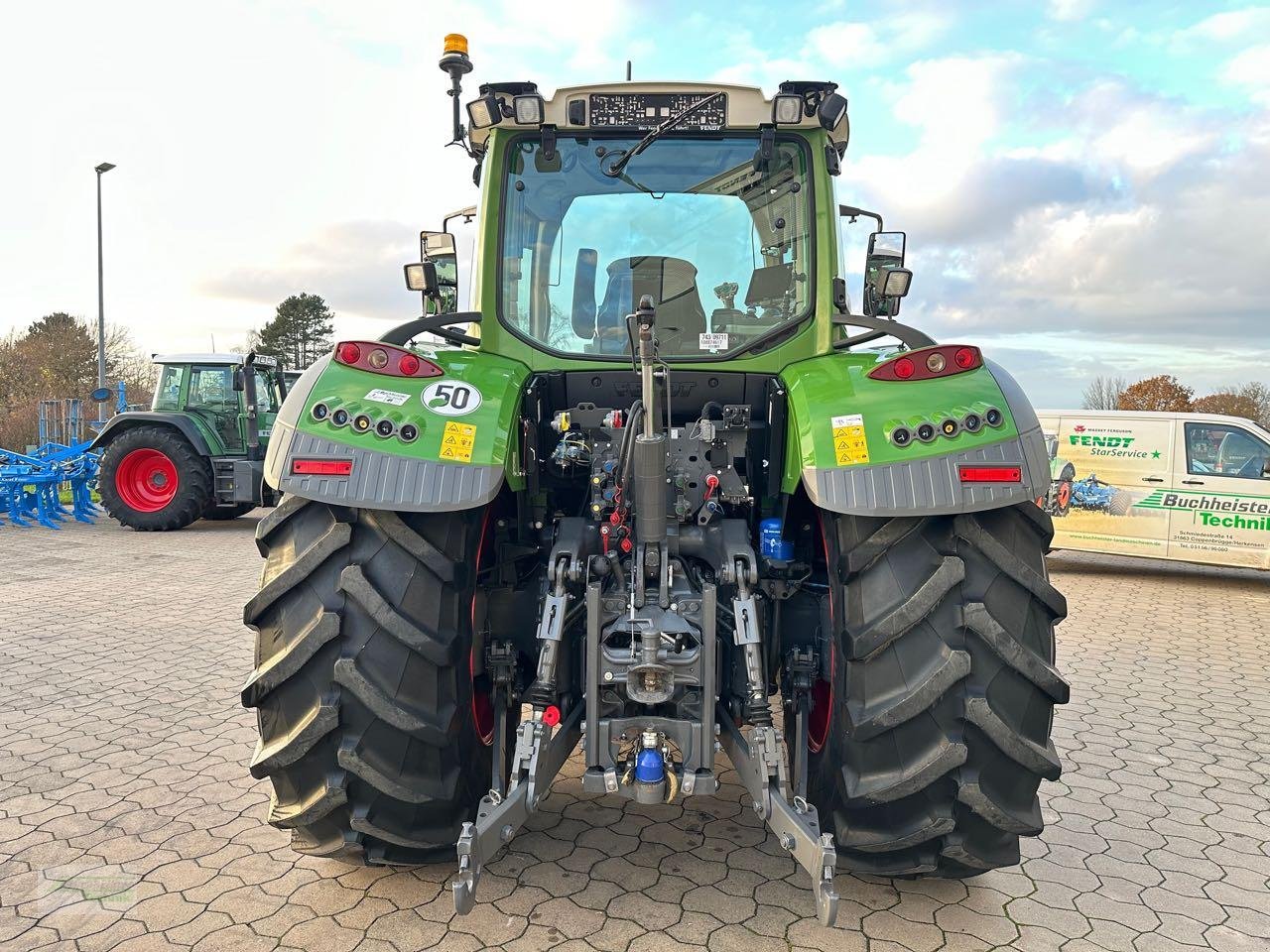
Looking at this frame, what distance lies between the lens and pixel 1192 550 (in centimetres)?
941

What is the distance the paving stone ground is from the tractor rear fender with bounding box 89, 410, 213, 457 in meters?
7.96

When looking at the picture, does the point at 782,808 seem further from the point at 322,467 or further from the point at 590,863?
the point at 322,467

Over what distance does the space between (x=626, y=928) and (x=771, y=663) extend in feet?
3.28

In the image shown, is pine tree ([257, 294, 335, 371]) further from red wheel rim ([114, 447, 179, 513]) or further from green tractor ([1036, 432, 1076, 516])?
green tractor ([1036, 432, 1076, 516])

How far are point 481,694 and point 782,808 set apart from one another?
3.74ft

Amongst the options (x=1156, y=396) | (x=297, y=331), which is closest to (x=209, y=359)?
(x=1156, y=396)

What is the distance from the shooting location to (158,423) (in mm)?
12969


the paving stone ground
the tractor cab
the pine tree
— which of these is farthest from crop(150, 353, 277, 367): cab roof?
the pine tree

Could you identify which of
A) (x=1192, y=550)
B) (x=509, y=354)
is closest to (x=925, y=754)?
(x=509, y=354)

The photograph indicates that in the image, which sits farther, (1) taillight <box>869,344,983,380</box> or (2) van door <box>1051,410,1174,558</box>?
(2) van door <box>1051,410,1174,558</box>

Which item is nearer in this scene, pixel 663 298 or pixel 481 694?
pixel 481 694

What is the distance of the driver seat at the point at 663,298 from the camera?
3297mm

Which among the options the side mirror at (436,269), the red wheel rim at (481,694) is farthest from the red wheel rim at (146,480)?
the red wheel rim at (481,694)

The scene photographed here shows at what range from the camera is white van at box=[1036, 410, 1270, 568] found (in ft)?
30.1
